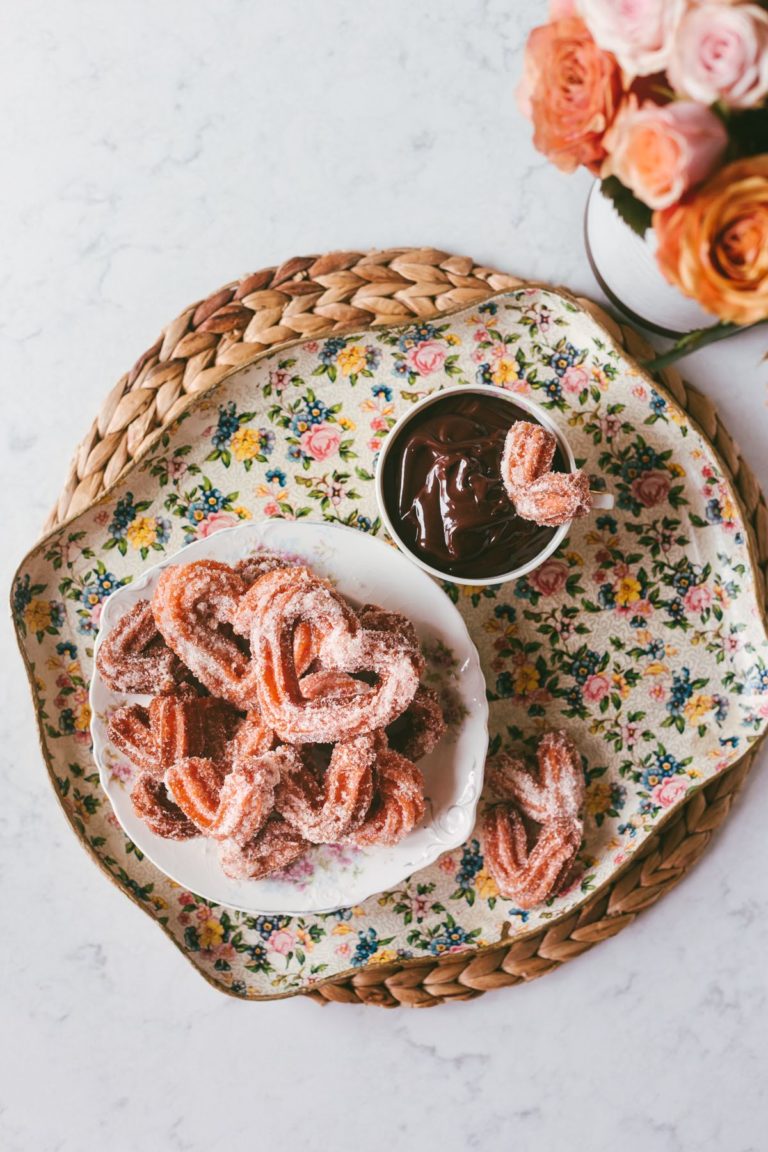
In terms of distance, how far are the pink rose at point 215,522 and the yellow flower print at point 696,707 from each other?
729mm

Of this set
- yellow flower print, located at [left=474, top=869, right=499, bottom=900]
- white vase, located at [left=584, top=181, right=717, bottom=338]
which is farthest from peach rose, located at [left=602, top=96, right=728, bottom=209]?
yellow flower print, located at [left=474, top=869, right=499, bottom=900]

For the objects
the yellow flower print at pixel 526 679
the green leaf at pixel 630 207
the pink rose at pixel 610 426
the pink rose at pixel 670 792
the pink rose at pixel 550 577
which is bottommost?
the pink rose at pixel 670 792

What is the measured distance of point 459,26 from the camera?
1.56 meters

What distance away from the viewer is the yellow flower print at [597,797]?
1529 mm

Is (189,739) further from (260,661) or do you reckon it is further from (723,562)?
(723,562)

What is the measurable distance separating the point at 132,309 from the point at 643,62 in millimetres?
937

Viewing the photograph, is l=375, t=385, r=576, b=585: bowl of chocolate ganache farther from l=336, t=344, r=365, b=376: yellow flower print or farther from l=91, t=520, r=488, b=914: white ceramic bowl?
l=336, t=344, r=365, b=376: yellow flower print

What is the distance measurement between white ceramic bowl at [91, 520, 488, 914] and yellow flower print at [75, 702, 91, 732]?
0.15m

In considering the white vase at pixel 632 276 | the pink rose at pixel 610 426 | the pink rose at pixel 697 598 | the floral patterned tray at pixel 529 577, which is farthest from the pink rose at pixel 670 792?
the white vase at pixel 632 276

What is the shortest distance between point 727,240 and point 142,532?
937 mm

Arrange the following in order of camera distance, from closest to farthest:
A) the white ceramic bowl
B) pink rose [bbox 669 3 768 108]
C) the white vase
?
pink rose [bbox 669 3 768 108] < the white vase < the white ceramic bowl

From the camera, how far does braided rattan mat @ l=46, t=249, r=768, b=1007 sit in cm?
149

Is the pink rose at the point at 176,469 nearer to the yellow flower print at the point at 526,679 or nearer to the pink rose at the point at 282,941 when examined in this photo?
the yellow flower print at the point at 526,679

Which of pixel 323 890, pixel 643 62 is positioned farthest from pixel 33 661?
pixel 643 62
